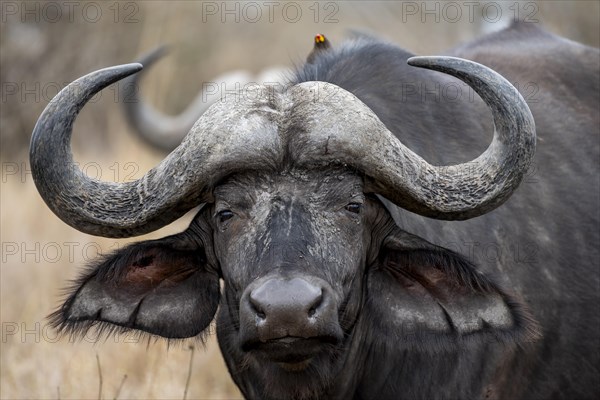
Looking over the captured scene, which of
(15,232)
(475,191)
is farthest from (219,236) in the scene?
(15,232)

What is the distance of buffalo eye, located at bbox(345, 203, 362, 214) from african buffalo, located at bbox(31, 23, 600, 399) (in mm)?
11

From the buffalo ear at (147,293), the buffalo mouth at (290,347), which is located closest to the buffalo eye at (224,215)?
the buffalo ear at (147,293)

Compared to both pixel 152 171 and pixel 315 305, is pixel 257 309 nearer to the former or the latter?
pixel 315 305

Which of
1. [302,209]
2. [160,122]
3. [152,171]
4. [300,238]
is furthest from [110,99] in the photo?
[300,238]

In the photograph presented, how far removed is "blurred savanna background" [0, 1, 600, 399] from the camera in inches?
307

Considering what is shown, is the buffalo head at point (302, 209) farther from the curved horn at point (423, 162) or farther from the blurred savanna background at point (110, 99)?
the blurred savanna background at point (110, 99)

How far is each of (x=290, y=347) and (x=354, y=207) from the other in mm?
764

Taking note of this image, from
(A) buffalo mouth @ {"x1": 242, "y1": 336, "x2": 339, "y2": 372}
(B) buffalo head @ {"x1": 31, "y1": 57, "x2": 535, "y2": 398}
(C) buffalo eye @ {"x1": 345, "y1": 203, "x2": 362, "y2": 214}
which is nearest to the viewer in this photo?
(A) buffalo mouth @ {"x1": 242, "y1": 336, "x2": 339, "y2": 372}

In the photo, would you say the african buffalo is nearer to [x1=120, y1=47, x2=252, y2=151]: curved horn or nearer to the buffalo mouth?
the buffalo mouth

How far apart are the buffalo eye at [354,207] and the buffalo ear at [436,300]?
32 centimetres

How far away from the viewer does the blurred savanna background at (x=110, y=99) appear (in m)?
7.80

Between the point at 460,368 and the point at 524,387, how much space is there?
682mm

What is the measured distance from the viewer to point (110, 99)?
66.8 ft

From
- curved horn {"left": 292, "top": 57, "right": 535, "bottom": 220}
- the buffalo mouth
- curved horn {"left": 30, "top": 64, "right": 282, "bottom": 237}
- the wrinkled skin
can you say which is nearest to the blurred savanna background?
the wrinkled skin
